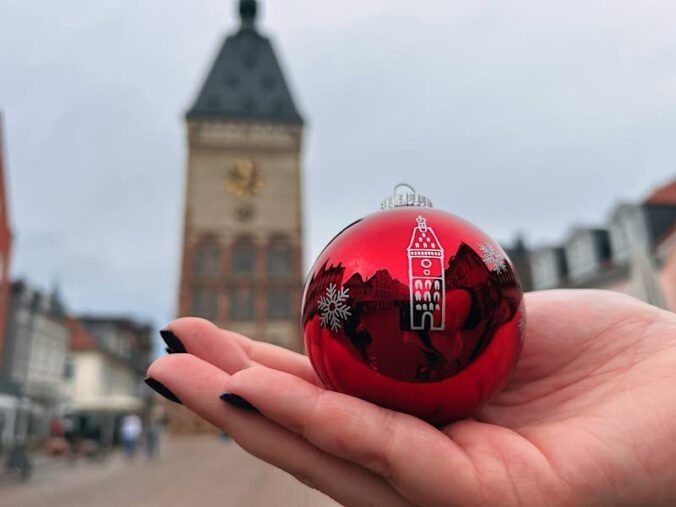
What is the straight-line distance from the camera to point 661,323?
2.28m

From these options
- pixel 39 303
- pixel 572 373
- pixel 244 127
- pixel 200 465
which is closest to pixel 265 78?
pixel 244 127

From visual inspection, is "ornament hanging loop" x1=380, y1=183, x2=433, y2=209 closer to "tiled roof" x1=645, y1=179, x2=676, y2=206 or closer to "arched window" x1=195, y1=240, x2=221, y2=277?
"tiled roof" x1=645, y1=179, x2=676, y2=206

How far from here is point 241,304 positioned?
137 ft

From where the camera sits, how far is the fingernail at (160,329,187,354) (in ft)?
6.95

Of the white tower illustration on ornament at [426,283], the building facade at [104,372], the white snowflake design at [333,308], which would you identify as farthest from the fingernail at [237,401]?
the building facade at [104,372]

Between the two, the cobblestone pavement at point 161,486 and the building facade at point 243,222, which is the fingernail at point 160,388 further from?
the building facade at point 243,222

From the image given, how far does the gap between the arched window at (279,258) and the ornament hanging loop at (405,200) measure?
1583 inches

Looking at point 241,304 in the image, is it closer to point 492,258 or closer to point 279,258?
point 279,258

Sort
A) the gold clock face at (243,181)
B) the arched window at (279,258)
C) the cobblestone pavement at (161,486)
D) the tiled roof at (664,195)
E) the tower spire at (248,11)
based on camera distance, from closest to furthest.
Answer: the cobblestone pavement at (161,486)
the tiled roof at (664,195)
the gold clock face at (243,181)
the arched window at (279,258)
the tower spire at (248,11)

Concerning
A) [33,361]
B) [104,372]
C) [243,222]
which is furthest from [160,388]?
[104,372]

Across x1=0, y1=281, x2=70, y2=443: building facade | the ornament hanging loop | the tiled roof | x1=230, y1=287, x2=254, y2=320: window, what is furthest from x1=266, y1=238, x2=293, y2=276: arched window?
the ornament hanging loop

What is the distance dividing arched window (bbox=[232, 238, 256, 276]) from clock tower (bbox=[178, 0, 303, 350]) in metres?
0.07

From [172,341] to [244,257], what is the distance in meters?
40.6

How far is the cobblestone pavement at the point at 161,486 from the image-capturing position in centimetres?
1092
